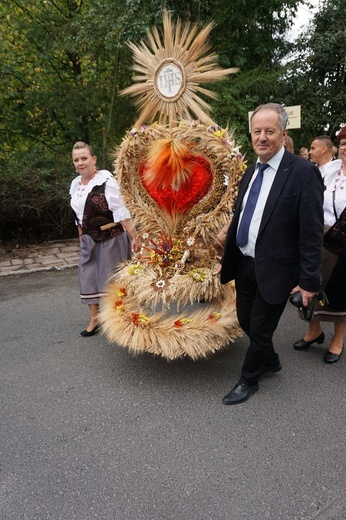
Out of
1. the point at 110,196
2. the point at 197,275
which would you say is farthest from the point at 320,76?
the point at 197,275

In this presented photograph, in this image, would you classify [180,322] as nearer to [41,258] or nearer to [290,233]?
[290,233]

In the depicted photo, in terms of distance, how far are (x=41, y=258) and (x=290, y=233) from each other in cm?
498

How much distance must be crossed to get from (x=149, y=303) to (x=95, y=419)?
836 millimetres

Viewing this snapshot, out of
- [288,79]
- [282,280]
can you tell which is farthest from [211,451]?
[288,79]

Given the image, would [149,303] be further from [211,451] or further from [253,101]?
[253,101]

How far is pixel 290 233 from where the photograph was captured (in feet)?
6.65

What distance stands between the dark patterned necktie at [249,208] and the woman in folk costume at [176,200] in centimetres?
39

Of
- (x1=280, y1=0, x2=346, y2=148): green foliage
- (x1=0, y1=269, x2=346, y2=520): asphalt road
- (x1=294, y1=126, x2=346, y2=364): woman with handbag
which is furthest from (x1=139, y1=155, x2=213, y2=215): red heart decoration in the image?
(x1=280, y1=0, x2=346, y2=148): green foliage

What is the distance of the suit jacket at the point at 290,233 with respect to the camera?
191 centimetres

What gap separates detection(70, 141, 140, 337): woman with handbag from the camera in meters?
3.10

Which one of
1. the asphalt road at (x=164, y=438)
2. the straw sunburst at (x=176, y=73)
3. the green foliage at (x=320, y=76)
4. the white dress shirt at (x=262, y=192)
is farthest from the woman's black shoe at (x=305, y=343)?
the green foliage at (x=320, y=76)

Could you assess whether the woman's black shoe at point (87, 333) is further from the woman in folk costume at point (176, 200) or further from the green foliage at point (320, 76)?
the green foliage at point (320, 76)

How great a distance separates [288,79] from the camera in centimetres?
881

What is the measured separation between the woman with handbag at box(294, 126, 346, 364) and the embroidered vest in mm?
1724
